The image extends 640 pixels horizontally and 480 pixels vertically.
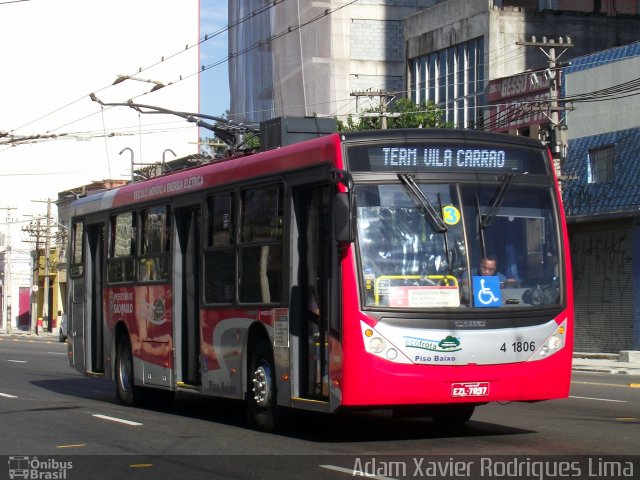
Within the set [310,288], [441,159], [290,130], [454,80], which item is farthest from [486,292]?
[454,80]

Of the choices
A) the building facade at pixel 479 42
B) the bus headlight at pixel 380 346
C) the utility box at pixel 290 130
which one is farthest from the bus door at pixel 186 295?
the building facade at pixel 479 42

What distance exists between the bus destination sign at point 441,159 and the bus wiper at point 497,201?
15cm

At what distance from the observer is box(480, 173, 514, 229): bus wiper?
11.7 meters

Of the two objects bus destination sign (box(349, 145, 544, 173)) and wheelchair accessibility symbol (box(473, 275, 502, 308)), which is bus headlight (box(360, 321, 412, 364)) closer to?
wheelchair accessibility symbol (box(473, 275, 502, 308))

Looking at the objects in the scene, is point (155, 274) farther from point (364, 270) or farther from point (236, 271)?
point (364, 270)

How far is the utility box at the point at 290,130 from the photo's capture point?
1410 cm

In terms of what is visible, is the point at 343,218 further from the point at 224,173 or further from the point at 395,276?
the point at 224,173

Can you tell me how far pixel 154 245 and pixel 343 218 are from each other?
571 cm

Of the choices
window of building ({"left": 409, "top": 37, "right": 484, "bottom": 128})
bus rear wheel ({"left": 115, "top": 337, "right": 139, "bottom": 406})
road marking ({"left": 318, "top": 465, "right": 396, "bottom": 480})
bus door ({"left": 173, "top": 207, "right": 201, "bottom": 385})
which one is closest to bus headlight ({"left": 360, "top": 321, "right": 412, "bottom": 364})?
road marking ({"left": 318, "top": 465, "right": 396, "bottom": 480})

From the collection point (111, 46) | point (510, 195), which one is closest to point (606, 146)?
point (510, 195)

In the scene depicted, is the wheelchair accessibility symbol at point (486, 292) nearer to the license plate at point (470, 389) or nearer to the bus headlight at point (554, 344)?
the bus headlight at point (554, 344)

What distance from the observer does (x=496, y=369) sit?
11.5 meters

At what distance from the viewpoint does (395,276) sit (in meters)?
11.4

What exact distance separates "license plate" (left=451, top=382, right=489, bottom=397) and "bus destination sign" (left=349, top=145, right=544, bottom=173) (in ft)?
6.99
